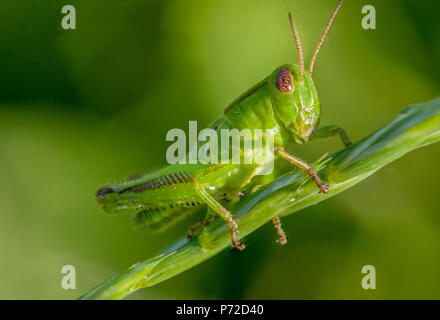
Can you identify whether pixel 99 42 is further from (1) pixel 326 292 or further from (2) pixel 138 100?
(1) pixel 326 292

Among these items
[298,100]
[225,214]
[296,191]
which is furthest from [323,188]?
[298,100]

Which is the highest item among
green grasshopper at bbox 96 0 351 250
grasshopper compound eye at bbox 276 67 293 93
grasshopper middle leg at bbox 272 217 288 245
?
grasshopper compound eye at bbox 276 67 293 93

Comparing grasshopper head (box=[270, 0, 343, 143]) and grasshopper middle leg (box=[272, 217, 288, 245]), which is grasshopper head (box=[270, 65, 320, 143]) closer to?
grasshopper head (box=[270, 0, 343, 143])

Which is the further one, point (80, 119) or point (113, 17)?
point (113, 17)

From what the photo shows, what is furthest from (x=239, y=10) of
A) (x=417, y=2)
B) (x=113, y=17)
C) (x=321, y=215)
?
(x=321, y=215)

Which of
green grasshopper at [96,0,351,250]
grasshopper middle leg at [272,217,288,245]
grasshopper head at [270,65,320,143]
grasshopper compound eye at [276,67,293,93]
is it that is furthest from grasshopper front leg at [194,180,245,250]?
grasshopper compound eye at [276,67,293,93]
